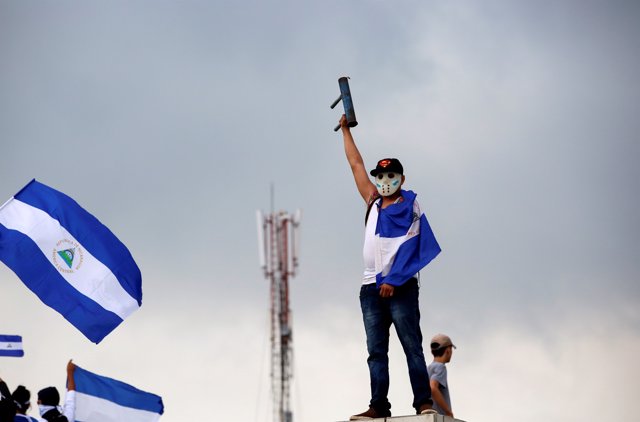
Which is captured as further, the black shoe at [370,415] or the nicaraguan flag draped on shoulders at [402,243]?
the nicaraguan flag draped on shoulders at [402,243]

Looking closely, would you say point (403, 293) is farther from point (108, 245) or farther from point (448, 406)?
point (108, 245)

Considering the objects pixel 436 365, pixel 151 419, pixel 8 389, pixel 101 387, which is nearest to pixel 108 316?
pixel 101 387

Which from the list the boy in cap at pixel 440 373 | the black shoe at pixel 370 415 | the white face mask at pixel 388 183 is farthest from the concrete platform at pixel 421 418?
the white face mask at pixel 388 183

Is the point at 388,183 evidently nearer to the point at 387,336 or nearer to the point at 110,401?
the point at 387,336

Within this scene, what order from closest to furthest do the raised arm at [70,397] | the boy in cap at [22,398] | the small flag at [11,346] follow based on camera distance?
the boy in cap at [22,398]
the small flag at [11,346]
the raised arm at [70,397]

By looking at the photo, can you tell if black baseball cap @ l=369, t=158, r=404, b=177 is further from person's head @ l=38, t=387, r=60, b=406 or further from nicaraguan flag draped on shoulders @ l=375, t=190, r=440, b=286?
person's head @ l=38, t=387, r=60, b=406

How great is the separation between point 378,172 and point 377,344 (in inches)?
68.4

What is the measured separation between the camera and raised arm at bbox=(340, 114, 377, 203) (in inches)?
499

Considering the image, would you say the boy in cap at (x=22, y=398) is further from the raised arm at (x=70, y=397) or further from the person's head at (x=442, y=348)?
the person's head at (x=442, y=348)

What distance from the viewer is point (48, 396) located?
1238cm

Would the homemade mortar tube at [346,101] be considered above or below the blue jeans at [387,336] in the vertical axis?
above

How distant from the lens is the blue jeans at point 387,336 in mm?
11625

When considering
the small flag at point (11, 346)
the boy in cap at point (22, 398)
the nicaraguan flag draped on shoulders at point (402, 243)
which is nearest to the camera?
the nicaraguan flag draped on shoulders at point (402, 243)

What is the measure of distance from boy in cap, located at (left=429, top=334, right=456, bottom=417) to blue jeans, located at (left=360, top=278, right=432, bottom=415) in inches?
37.0
